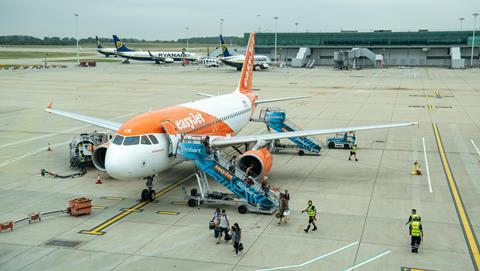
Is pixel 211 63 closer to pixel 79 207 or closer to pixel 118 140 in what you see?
pixel 118 140

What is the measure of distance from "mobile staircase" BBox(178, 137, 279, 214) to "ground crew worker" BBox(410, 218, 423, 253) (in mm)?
7216

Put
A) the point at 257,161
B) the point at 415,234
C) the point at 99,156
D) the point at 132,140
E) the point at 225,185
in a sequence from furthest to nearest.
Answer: the point at 99,156, the point at 257,161, the point at 225,185, the point at 132,140, the point at 415,234

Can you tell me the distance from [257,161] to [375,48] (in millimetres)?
157556

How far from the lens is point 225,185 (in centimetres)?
2680

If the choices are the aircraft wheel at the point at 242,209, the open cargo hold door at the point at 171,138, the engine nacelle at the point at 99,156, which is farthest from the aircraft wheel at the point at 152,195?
the aircraft wheel at the point at 242,209

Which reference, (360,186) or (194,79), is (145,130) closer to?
(360,186)

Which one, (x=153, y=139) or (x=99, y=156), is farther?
(x=99, y=156)

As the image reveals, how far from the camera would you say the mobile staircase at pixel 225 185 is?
25.7m

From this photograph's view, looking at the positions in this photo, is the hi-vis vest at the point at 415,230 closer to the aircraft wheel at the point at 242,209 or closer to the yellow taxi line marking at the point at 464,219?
the yellow taxi line marking at the point at 464,219

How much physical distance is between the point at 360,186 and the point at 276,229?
9345 millimetres

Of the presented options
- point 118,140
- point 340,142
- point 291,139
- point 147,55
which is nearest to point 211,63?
point 147,55

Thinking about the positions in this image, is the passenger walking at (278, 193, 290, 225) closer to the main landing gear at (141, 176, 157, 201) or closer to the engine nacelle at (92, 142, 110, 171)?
the main landing gear at (141, 176, 157, 201)


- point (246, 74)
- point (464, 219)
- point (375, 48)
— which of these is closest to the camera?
Result: point (464, 219)

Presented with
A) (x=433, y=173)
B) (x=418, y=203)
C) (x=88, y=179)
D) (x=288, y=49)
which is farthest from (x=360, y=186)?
(x=288, y=49)
